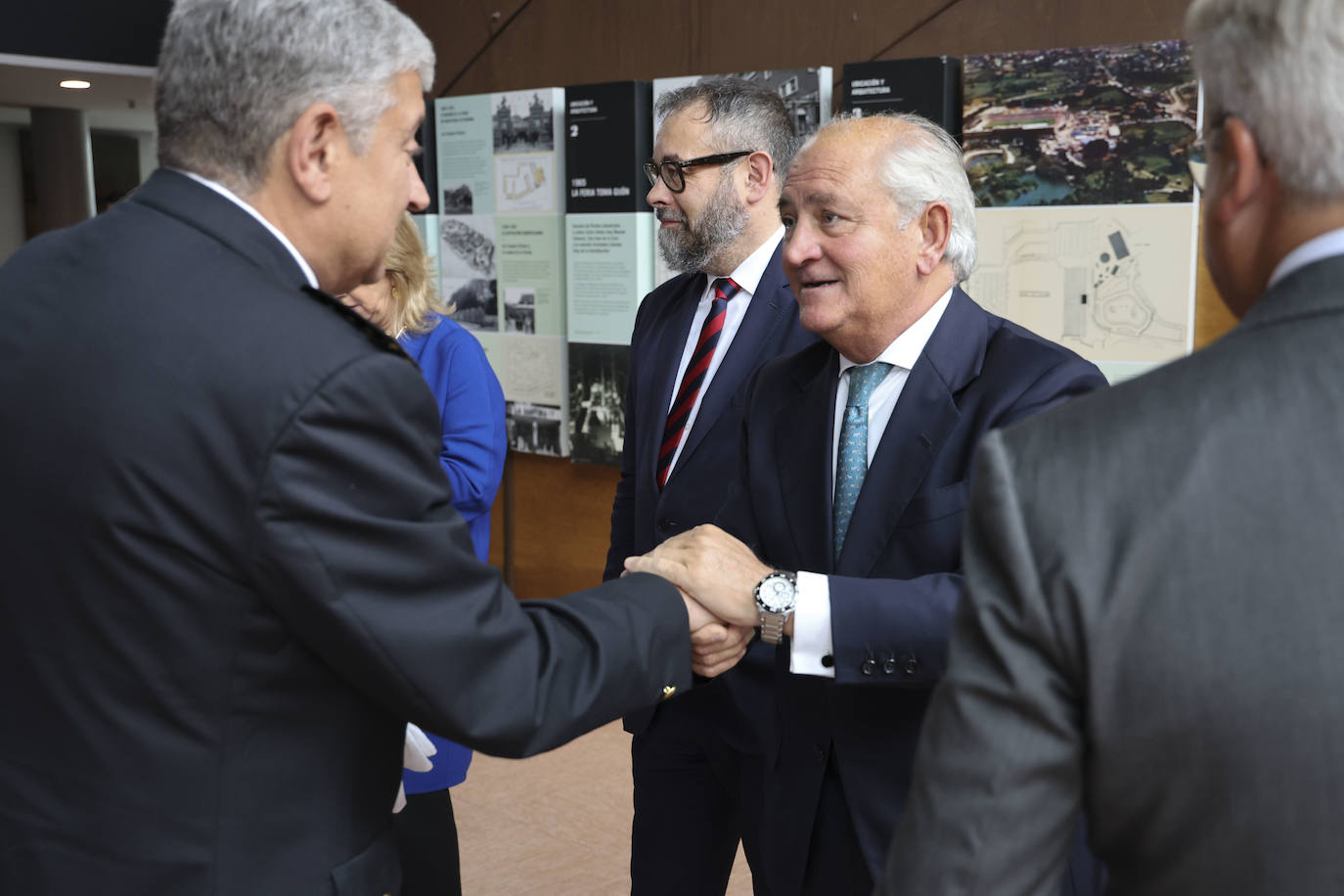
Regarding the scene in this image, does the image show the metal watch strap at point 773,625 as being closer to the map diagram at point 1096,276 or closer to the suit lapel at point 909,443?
the suit lapel at point 909,443

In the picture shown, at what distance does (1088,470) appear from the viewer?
90cm

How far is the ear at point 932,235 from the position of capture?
202 centimetres

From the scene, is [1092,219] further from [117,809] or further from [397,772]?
[117,809]

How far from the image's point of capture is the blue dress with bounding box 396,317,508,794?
2.84 meters

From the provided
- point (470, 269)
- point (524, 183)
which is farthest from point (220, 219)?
point (470, 269)

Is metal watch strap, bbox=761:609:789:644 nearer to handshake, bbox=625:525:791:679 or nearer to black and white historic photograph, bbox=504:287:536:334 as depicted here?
handshake, bbox=625:525:791:679

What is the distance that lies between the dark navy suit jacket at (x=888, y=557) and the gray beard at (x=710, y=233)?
903 mm

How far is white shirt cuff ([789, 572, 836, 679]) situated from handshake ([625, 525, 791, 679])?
0.09 m

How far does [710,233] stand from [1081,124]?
1.65m

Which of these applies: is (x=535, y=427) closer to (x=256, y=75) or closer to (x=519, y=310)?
(x=519, y=310)

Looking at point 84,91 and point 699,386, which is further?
point 84,91

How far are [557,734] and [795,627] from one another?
0.50 meters

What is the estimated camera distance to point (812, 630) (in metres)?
1.83

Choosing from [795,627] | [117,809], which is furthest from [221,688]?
[795,627]
